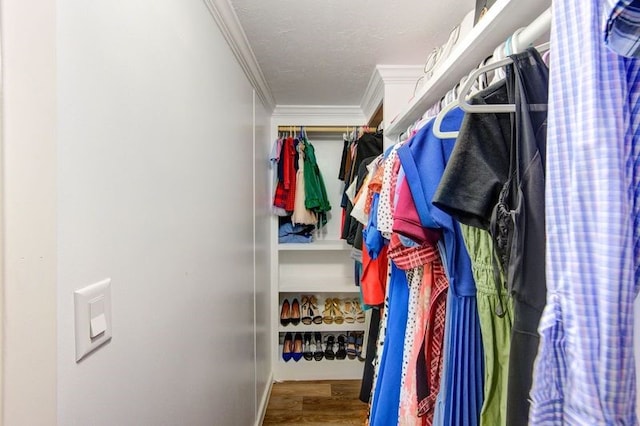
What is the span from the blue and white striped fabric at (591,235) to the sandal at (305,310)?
208 centimetres

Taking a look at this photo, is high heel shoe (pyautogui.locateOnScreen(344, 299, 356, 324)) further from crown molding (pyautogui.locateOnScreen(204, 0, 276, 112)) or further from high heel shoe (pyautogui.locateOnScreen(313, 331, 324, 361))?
crown molding (pyautogui.locateOnScreen(204, 0, 276, 112))

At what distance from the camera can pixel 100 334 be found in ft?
1.69

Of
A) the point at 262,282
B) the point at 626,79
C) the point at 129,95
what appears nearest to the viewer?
the point at 626,79

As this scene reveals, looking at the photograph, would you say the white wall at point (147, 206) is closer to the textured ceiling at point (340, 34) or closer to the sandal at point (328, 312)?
the textured ceiling at point (340, 34)

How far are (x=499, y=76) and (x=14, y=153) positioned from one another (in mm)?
843

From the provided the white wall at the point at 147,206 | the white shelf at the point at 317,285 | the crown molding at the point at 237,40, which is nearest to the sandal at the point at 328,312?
the white shelf at the point at 317,285

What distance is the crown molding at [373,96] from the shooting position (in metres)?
1.63

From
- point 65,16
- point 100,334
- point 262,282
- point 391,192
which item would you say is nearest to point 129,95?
point 65,16

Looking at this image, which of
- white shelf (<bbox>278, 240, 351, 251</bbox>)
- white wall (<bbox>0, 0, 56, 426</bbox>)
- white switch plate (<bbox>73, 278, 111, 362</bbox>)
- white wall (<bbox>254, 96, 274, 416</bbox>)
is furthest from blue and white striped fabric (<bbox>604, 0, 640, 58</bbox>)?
white shelf (<bbox>278, 240, 351, 251</bbox>)

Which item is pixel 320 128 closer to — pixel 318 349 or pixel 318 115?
pixel 318 115

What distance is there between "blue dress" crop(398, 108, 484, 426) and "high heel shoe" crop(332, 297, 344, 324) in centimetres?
168

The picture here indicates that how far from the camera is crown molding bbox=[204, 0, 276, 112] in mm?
1020

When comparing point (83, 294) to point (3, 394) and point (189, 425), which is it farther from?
point (189, 425)

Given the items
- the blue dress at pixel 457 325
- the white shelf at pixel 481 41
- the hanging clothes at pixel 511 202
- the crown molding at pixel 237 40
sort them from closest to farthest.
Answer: the hanging clothes at pixel 511 202 < the white shelf at pixel 481 41 < the blue dress at pixel 457 325 < the crown molding at pixel 237 40
